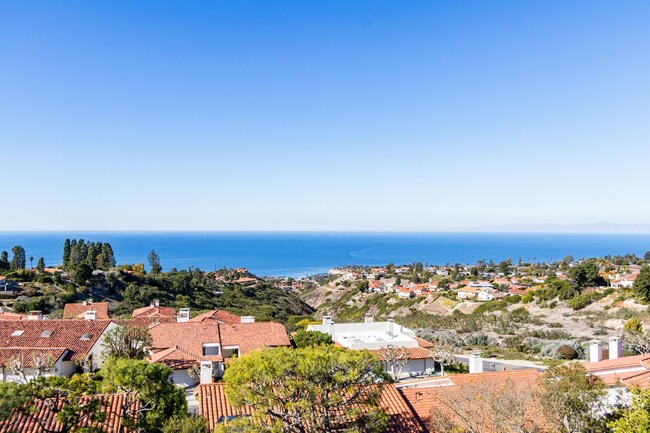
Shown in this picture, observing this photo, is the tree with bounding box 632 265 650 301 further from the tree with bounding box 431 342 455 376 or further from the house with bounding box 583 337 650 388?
the house with bounding box 583 337 650 388

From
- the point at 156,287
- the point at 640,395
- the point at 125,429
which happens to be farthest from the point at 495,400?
the point at 156,287

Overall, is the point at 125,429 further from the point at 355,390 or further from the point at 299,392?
the point at 355,390

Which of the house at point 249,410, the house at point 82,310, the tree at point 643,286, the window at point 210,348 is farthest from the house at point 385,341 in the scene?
the tree at point 643,286

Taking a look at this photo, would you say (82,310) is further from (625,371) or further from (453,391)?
(625,371)

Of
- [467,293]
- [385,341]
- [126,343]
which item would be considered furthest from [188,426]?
[467,293]

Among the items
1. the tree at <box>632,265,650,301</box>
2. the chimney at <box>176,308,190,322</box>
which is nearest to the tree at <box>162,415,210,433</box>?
the chimney at <box>176,308,190,322</box>

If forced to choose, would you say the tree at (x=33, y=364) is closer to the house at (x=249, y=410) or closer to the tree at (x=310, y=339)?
the house at (x=249, y=410)
